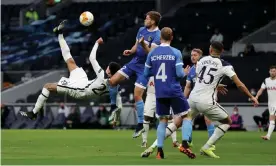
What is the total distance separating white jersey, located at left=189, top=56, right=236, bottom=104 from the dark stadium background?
1981cm

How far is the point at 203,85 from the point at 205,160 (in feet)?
5.76

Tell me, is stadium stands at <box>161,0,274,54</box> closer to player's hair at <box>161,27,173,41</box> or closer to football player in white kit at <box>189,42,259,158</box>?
football player in white kit at <box>189,42,259,158</box>

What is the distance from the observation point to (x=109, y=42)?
1821 inches

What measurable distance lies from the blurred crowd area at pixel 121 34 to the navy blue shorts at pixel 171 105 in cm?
2036

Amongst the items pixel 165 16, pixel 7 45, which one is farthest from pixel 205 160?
pixel 7 45

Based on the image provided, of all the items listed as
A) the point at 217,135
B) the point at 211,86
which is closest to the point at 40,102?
the point at 211,86

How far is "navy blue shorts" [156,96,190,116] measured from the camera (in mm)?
16188

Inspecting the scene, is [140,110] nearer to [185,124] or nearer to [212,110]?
[185,124]

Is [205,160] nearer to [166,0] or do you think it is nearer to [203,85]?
[203,85]

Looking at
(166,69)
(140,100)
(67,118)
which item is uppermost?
(166,69)

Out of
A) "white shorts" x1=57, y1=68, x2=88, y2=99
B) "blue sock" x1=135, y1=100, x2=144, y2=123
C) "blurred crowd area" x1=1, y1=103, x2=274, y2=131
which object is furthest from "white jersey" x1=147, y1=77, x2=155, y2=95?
"blurred crowd area" x1=1, y1=103, x2=274, y2=131

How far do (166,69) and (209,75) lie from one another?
1.09 m

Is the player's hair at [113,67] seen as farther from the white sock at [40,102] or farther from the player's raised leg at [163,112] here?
the player's raised leg at [163,112]

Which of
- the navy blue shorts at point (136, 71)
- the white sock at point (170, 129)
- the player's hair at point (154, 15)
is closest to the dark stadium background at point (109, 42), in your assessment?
the navy blue shorts at point (136, 71)
